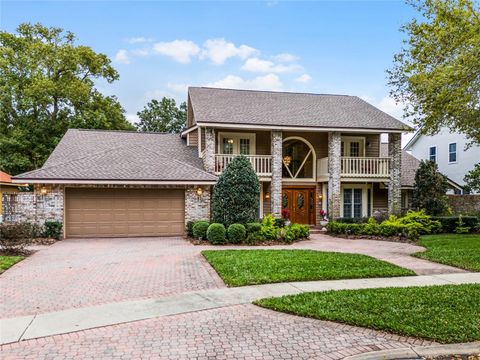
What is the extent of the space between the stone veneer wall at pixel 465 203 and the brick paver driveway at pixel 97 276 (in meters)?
16.9

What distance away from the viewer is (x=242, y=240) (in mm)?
14930

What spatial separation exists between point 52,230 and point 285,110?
1299cm

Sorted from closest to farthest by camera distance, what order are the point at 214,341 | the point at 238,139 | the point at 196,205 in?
the point at 214,341, the point at 196,205, the point at 238,139

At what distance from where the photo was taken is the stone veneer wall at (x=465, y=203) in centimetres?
2170

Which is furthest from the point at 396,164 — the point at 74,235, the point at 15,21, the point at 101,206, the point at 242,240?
the point at 15,21

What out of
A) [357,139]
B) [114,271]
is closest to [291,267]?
[114,271]

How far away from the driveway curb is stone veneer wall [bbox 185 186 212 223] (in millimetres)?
13137

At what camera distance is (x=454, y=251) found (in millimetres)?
12117

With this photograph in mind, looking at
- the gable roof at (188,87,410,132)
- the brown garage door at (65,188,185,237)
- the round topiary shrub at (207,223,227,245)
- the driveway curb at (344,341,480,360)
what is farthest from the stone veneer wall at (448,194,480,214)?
the driveway curb at (344,341,480,360)

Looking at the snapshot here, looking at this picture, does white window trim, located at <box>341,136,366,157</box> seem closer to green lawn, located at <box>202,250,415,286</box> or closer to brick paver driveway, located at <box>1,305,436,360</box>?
green lawn, located at <box>202,250,415,286</box>

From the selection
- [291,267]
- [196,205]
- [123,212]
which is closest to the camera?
[291,267]

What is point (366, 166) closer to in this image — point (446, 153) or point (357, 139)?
point (357, 139)

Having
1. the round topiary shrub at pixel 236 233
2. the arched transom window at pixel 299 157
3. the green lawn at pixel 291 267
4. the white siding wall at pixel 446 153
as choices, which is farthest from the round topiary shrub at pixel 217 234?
the white siding wall at pixel 446 153

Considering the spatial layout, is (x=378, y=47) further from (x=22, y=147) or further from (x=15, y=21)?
(x=15, y=21)
